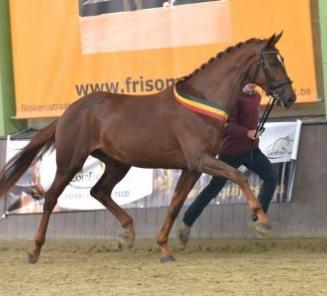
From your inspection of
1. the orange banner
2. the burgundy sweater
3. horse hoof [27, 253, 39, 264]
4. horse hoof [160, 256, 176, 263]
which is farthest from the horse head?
horse hoof [27, 253, 39, 264]

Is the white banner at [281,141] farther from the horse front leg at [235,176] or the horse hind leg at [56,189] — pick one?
the horse hind leg at [56,189]

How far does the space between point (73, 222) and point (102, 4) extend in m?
2.79

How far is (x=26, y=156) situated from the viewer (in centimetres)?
930

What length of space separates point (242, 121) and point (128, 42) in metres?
2.61

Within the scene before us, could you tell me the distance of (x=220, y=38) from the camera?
10.2m

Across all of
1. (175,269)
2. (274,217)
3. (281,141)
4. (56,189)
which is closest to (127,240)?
(56,189)

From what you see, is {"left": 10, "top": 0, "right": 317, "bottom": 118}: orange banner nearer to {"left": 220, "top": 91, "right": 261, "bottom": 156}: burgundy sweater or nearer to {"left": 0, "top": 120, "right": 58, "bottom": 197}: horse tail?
{"left": 220, "top": 91, "right": 261, "bottom": 156}: burgundy sweater

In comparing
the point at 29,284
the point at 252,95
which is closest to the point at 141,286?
the point at 29,284

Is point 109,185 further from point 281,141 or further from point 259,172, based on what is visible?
point 281,141

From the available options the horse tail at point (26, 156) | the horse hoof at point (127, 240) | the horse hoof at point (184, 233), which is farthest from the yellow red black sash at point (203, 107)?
the horse tail at point (26, 156)

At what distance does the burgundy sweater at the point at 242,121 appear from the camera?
8.67 meters

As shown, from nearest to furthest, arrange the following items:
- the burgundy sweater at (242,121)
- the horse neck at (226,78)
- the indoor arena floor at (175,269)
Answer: the indoor arena floor at (175,269) < the horse neck at (226,78) < the burgundy sweater at (242,121)

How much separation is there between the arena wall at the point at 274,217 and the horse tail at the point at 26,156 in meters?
1.72

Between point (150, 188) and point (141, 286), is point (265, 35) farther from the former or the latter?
point (141, 286)
